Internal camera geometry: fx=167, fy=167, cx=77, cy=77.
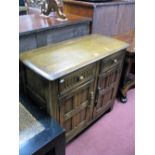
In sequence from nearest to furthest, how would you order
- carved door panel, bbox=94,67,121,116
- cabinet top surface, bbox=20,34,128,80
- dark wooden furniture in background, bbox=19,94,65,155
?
dark wooden furniture in background, bbox=19,94,65,155 < cabinet top surface, bbox=20,34,128,80 < carved door panel, bbox=94,67,121,116

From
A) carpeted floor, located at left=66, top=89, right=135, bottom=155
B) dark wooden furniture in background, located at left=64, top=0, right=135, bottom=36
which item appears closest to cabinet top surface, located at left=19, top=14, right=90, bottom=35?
dark wooden furniture in background, located at left=64, top=0, right=135, bottom=36

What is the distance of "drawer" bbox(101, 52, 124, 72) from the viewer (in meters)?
1.28

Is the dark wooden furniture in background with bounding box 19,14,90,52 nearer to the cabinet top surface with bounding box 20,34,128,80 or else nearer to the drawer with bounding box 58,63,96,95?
the cabinet top surface with bounding box 20,34,128,80

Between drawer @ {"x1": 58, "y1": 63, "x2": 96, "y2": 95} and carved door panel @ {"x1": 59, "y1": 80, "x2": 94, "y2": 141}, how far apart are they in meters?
0.04

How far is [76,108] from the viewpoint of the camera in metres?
1.25

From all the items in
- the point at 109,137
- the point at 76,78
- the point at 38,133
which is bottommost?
the point at 109,137

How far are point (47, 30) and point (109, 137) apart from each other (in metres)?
1.10

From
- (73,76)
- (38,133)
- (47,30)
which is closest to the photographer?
(38,133)

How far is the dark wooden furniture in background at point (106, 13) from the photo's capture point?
164 cm

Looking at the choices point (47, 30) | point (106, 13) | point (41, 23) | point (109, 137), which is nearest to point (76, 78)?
point (47, 30)

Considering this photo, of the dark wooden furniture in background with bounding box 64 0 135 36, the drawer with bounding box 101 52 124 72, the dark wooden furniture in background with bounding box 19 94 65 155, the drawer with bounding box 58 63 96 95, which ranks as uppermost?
the dark wooden furniture in background with bounding box 64 0 135 36

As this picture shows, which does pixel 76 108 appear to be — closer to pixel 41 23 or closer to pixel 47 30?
pixel 47 30
